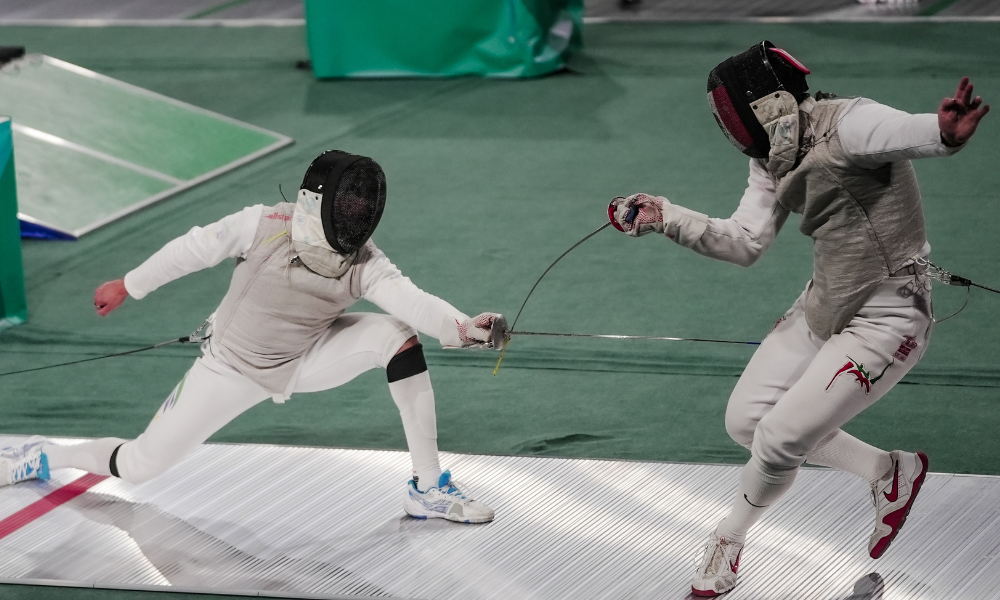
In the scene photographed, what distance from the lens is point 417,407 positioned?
9.37 ft

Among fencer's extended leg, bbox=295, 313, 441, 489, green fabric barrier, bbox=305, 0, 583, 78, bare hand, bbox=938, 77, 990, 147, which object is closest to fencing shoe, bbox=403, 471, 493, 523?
fencer's extended leg, bbox=295, 313, 441, 489

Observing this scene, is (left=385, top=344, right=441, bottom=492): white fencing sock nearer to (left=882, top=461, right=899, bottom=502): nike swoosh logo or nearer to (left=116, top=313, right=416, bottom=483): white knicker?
(left=116, top=313, right=416, bottom=483): white knicker

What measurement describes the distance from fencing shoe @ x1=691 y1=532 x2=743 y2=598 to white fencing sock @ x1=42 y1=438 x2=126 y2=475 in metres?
1.61

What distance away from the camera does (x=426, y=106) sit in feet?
22.0

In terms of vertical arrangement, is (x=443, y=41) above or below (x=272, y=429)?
above

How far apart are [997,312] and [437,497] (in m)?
2.37

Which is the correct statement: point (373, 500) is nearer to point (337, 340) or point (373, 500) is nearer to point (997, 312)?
point (337, 340)

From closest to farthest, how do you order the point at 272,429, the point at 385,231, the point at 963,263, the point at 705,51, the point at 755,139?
the point at 755,139 → the point at 272,429 → the point at 963,263 → the point at 385,231 → the point at 705,51

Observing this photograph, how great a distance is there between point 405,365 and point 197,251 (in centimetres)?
60

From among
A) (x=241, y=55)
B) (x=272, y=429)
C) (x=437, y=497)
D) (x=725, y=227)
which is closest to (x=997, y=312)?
(x=725, y=227)

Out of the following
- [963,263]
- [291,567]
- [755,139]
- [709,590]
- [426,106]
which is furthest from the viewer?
[426,106]

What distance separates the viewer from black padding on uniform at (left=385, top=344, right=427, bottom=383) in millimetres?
2805

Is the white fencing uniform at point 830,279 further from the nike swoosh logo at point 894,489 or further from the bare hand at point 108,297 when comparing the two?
the bare hand at point 108,297

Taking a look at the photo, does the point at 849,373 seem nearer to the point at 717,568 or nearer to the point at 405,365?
the point at 717,568
